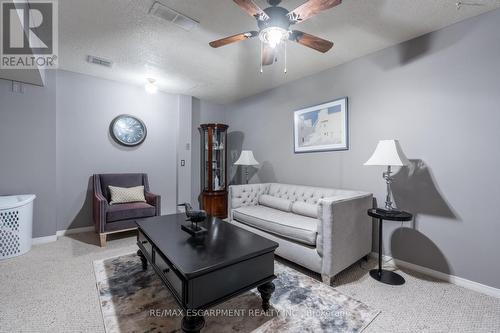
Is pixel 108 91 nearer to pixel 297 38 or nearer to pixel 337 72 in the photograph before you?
pixel 297 38

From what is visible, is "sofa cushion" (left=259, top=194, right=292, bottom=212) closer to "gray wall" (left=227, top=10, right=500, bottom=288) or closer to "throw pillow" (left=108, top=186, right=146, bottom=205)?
"gray wall" (left=227, top=10, right=500, bottom=288)

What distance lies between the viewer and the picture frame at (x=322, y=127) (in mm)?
3027

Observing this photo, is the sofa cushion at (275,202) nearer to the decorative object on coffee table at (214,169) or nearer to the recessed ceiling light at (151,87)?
the decorative object on coffee table at (214,169)

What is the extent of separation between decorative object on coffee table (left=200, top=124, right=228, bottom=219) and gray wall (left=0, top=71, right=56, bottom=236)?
2.33m

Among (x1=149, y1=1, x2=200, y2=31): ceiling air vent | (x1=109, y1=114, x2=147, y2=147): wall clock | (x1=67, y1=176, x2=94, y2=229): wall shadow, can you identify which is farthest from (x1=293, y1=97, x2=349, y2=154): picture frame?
(x1=67, y1=176, x2=94, y2=229): wall shadow

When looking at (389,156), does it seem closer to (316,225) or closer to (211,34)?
(316,225)

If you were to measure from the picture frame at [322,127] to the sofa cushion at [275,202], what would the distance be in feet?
2.90

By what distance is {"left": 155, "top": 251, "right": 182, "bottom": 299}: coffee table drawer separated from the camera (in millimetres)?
1418

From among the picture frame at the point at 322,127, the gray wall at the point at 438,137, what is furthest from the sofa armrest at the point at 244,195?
the gray wall at the point at 438,137

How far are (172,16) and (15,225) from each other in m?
2.94

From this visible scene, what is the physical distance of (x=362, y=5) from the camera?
1935 mm

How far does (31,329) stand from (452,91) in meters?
3.99

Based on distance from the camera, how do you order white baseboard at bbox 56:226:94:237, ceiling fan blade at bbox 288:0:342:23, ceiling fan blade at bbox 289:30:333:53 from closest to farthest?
ceiling fan blade at bbox 288:0:342:23, ceiling fan blade at bbox 289:30:333:53, white baseboard at bbox 56:226:94:237

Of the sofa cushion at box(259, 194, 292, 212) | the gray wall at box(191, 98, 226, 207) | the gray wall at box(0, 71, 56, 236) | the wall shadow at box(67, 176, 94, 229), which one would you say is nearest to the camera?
the gray wall at box(0, 71, 56, 236)
